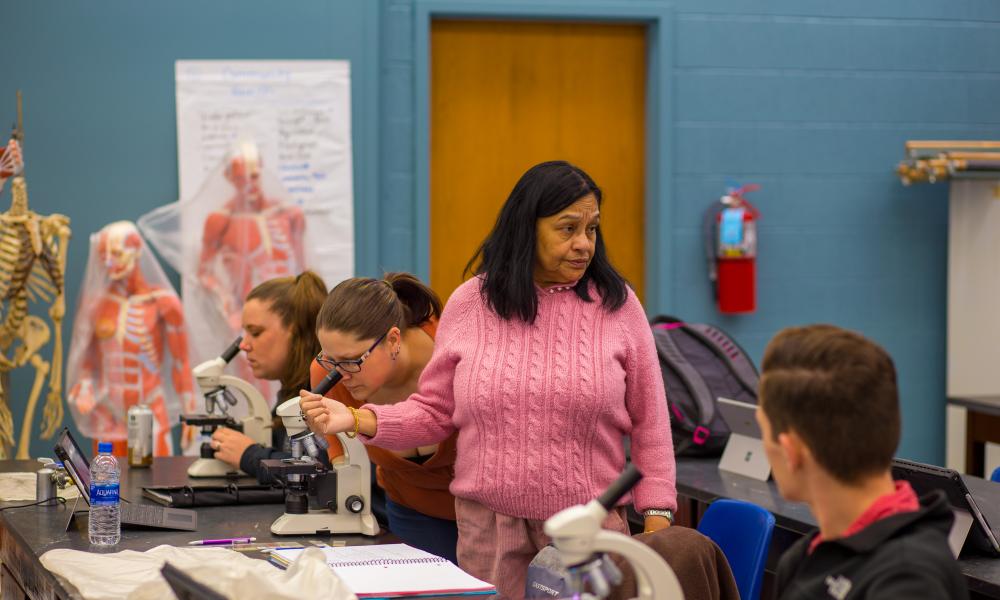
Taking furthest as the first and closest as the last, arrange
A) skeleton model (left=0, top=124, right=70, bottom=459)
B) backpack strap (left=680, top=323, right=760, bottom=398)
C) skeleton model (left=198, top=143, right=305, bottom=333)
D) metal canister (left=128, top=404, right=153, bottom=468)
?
skeleton model (left=198, top=143, right=305, bottom=333) → skeleton model (left=0, top=124, right=70, bottom=459) → backpack strap (left=680, top=323, right=760, bottom=398) → metal canister (left=128, top=404, right=153, bottom=468)

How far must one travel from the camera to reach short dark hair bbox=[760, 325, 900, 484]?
1451 millimetres

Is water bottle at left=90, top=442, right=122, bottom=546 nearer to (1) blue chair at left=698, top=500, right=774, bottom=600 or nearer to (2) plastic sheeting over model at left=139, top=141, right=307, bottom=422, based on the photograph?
(1) blue chair at left=698, top=500, right=774, bottom=600

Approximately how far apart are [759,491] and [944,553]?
6.31 feet

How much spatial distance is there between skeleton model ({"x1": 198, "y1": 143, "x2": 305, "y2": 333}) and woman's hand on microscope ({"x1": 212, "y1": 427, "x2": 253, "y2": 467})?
1.72 meters

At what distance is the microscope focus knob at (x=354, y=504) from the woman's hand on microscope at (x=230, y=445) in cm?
75

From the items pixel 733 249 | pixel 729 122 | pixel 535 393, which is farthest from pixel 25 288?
pixel 729 122

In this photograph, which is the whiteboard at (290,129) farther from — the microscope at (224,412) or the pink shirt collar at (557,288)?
the pink shirt collar at (557,288)

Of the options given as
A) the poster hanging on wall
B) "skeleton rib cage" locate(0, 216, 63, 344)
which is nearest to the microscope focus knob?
"skeleton rib cage" locate(0, 216, 63, 344)

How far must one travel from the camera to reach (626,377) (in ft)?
8.30

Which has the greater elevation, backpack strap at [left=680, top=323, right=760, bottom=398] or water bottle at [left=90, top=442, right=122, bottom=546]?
backpack strap at [left=680, top=323, right=760, bottom=398]

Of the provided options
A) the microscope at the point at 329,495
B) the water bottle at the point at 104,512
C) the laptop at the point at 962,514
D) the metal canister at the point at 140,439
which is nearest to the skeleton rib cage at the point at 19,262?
the metal canister at the point at 140,439

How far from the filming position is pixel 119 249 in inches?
188

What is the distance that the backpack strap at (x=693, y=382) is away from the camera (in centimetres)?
380

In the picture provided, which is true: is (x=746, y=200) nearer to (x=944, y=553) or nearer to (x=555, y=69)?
(x=555, y=69)
